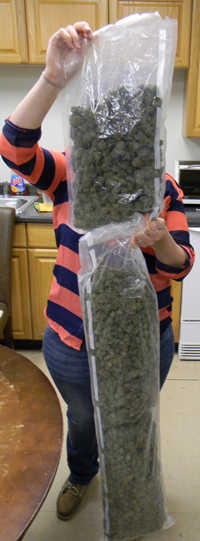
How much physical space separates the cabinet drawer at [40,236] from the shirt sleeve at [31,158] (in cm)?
121

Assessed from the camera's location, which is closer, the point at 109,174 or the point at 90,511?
the point at 109,174

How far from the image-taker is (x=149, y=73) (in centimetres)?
75

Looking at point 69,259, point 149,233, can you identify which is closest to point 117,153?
point 149,233

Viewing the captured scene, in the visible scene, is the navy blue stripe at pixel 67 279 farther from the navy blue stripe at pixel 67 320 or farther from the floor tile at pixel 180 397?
the floor tile at pixel 180 397

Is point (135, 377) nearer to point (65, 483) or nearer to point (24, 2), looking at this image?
point (65, 483)

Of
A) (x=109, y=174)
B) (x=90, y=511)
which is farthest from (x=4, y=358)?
(x=90, y=511)

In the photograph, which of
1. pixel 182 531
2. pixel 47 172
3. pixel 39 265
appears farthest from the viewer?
pixel 39 265

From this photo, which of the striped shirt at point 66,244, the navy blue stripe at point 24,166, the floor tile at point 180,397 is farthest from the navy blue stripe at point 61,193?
the floor tile at point 180,397

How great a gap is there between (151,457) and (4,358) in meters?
A: 0.46

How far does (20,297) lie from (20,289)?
53 millimetres

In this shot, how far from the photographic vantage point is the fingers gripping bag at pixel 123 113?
0.75 meters

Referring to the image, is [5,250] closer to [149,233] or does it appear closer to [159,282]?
[159,282]

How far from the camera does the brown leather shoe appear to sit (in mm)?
1497

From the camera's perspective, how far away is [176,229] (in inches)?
40.9
